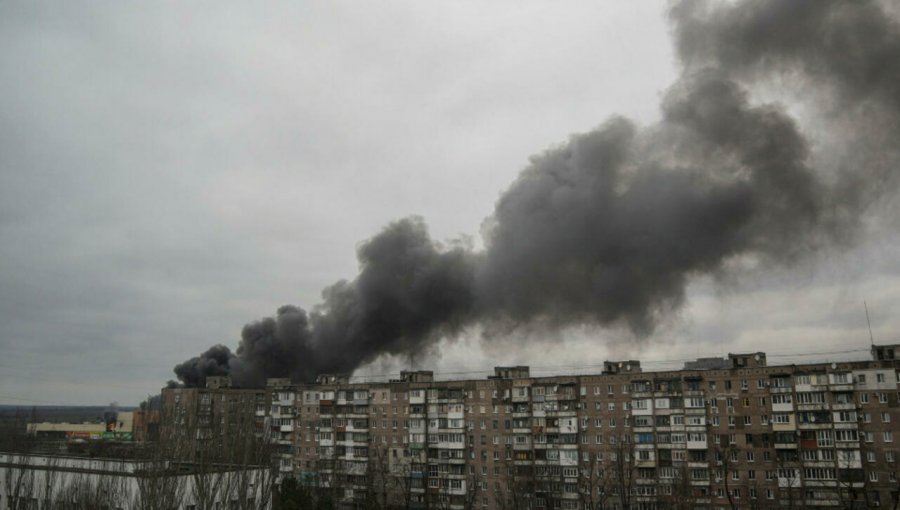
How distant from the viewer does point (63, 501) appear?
29.5 meters

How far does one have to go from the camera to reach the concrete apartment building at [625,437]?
1649 inches

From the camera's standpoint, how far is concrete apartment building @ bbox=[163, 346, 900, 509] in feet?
137

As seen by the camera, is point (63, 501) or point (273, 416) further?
point (273, 416)

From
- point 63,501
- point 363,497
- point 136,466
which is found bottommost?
point 363,497

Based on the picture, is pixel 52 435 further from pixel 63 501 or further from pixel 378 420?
pixel 63 501

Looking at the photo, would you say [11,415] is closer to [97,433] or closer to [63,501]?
[63,501]

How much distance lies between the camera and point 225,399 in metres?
70.1

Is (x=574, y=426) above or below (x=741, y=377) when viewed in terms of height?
below

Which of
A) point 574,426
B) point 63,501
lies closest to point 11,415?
point 63,501

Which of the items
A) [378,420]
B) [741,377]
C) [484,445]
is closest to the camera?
[741,377]

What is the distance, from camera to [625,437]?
4769 centimetres

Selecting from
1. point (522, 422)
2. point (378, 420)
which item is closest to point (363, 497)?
point (378, 420)

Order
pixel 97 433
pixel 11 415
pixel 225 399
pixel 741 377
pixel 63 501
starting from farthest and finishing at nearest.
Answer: pixel 97 433
pixel 225 399
pixel 741 377
pixel 11 415
pixel 63 501

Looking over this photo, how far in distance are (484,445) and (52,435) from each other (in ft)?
258
